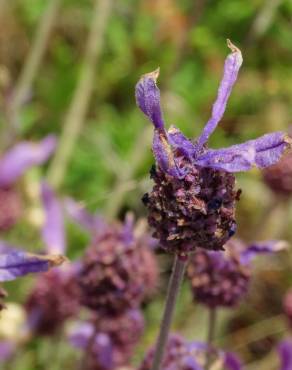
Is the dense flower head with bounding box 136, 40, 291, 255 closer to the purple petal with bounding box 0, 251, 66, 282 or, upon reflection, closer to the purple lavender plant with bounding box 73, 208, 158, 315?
the purple petal with bounding box 0, 251, 66, 282

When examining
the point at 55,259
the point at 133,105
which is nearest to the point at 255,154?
the point at 55,259

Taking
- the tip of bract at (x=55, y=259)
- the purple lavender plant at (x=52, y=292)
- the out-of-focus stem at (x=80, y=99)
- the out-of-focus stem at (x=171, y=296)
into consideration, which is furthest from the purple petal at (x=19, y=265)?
the out-of-focus stem at (x=80, y=99)

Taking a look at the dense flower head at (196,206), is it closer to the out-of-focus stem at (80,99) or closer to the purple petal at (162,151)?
the purple petal at (162,151)

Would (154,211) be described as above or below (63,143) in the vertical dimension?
below

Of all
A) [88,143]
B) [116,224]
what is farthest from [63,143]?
[116,224]

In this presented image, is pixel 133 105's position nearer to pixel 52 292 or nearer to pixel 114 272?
pixel 52 292

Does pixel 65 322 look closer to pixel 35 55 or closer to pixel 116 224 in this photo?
pixel 116 224
